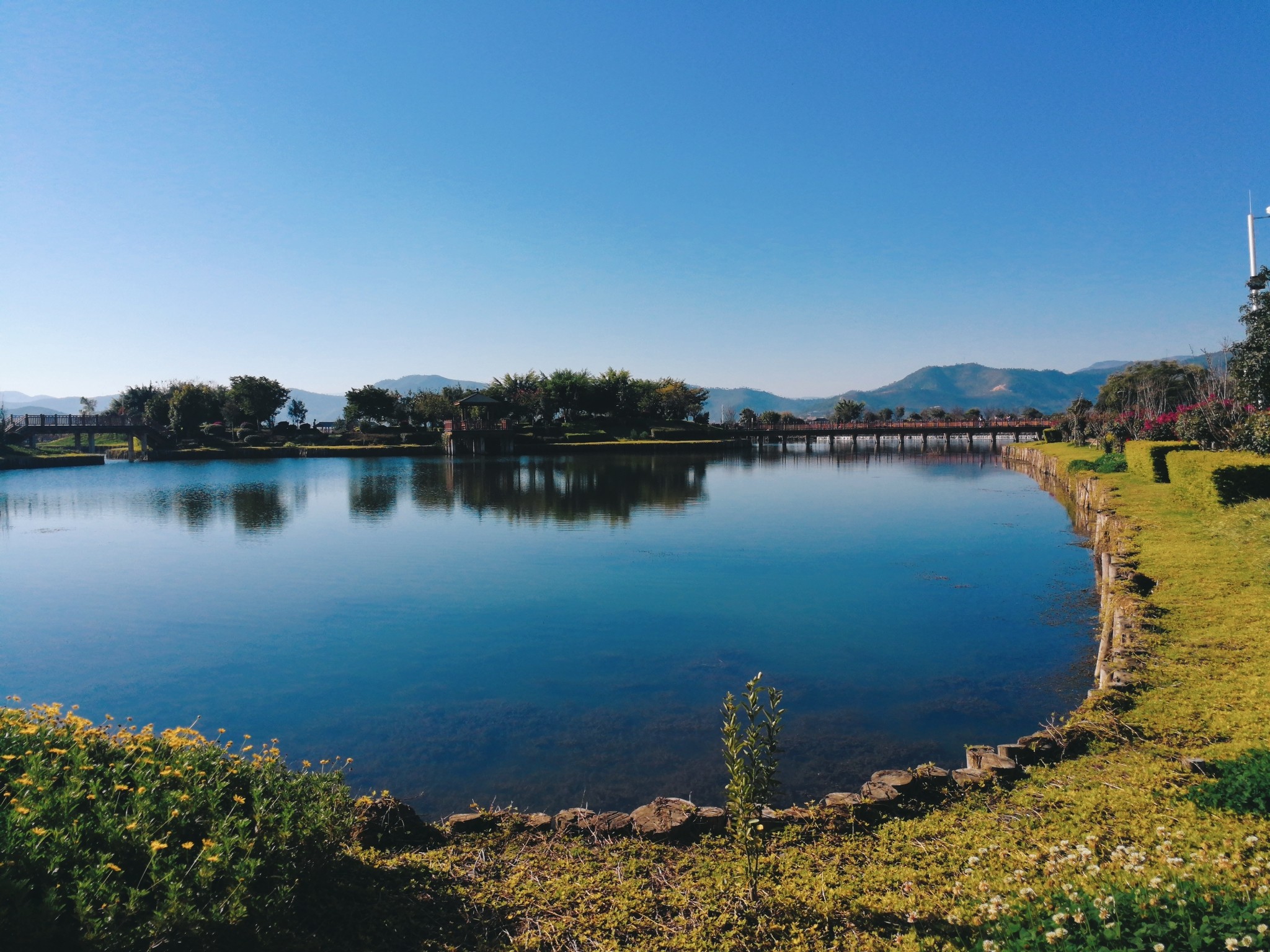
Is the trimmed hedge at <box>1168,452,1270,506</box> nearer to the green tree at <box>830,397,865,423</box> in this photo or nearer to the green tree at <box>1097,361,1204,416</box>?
the green tree at <box>1097,361,1204,416</box>

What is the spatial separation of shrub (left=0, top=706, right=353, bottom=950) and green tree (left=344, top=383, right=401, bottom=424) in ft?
295

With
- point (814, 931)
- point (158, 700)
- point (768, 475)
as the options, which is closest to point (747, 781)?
point (814, 931)

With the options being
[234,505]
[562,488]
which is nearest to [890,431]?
[562,488]

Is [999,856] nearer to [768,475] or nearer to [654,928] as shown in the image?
[654,928]

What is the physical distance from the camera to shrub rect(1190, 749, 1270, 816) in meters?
4.80

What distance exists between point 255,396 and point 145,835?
97396 mm

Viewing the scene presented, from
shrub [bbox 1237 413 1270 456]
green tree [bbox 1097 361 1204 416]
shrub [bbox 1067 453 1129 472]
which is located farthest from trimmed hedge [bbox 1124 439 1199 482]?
green tree [bbox 1097 361 1204 416]

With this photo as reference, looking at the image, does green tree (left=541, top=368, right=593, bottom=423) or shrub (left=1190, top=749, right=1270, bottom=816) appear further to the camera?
green tree (left=541, top=368, right=593, bottom=423)

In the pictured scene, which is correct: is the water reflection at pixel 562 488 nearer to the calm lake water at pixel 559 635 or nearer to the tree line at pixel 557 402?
the calm lake water at pixel 559 635

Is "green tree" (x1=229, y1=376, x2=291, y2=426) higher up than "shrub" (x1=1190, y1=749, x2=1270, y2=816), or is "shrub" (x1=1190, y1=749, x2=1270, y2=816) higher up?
"green tree" (x1=229, y1=376, x2=291, y2=426)

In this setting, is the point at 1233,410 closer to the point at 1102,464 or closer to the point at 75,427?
the point at 1102,464

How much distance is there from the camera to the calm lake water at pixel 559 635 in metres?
8.62

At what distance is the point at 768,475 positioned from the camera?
155 feet

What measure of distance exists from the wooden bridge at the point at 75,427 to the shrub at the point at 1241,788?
279ft
